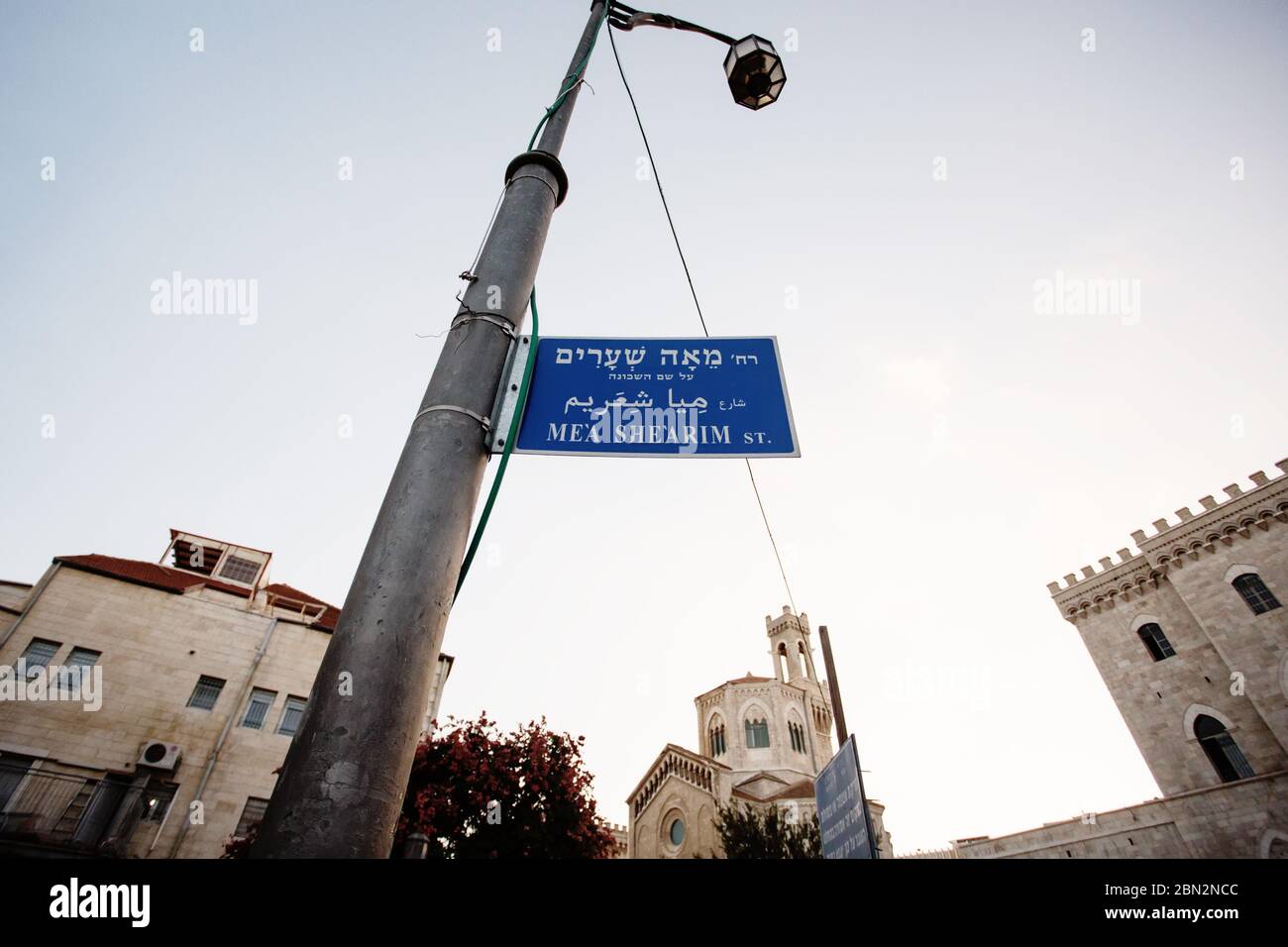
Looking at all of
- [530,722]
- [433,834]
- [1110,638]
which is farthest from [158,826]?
[1110,638]

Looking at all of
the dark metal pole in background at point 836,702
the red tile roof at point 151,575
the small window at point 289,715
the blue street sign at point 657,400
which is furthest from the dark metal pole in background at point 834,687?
the small window at point 289,715

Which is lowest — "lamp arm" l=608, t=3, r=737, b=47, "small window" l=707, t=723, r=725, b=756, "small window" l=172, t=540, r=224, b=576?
"lamp arm" l=608, t=3, r=737, b=47

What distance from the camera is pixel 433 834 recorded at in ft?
46.9

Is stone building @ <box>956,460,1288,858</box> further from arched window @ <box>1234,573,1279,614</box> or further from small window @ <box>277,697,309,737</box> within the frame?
small window @ <box>277,697,309,737</box>

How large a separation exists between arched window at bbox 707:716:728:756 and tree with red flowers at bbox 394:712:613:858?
32.9 meters

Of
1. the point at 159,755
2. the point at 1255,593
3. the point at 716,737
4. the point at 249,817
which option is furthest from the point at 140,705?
the point at 716,737

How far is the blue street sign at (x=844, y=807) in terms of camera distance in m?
6.29

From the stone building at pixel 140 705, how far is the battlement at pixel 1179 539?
107 feet

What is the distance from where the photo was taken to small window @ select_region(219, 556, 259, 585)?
2298 centimetres

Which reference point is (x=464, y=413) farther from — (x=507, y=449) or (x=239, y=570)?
(x=239, y=570)

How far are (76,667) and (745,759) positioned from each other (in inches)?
1555

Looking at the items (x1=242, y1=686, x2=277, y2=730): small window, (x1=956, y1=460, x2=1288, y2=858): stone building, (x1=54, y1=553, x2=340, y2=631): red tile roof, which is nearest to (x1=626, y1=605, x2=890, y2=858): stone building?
(x1=956, y1=460, x2=1288, y2=858): stone building
